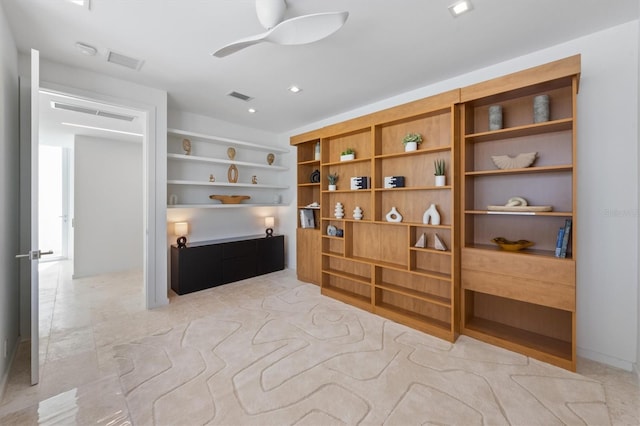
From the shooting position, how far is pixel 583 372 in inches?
84.4

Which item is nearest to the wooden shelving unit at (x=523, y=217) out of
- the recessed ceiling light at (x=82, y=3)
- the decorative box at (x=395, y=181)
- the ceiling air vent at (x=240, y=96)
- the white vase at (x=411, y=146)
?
the white vase at (x=411, y=146)

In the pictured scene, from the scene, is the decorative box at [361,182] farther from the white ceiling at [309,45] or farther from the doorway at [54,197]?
the doorway at [54,197]

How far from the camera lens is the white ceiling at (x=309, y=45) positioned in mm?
1965

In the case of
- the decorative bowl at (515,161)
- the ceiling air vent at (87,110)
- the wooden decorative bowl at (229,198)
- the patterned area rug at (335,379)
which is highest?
the ceiling air vent at (87,110)

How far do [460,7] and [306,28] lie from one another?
1145mm

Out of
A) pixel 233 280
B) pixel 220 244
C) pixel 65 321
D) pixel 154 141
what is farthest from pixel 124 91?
pixel 233 280

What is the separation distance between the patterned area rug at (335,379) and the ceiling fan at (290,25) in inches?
97.5

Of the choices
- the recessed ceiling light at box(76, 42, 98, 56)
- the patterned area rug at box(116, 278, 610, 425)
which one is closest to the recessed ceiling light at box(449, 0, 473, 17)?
the patterned area rug at box(116, 278, 610, 425)

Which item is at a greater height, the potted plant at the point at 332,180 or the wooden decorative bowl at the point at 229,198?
the potted plant at the point at 332,180

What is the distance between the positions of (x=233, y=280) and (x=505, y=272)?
376 centimetres

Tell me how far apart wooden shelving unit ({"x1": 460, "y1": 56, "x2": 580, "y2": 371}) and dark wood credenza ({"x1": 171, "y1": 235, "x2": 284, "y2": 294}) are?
3.31m

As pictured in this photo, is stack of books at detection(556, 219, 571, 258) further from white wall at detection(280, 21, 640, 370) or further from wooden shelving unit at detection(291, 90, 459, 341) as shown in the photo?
wooden shelving unit at detection(291, 90, 459, 341)

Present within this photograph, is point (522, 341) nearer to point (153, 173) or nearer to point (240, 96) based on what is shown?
point (240, 96)

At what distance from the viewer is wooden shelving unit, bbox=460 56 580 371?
7.17 ft
